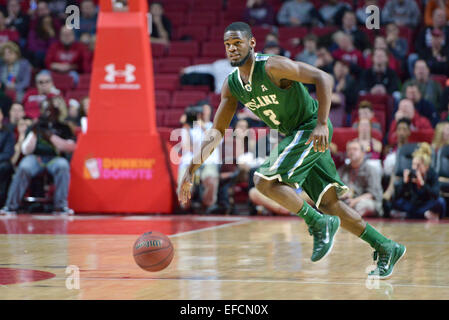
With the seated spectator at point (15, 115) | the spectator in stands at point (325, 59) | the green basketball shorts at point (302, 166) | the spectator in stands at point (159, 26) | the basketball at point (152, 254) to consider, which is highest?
the spectator in stands at point (159, 26)

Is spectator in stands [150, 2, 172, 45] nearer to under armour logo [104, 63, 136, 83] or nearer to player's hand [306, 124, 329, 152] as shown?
under armour logo [104, 63, 136, 83]

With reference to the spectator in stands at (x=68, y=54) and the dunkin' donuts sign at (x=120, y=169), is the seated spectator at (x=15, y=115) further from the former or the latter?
the spectator in stands at (x=68, y=54)

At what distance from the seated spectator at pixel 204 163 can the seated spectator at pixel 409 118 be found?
8.20ft

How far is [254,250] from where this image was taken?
691 centimetres

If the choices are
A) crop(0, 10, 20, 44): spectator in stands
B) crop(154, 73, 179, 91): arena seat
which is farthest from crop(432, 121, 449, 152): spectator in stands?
crop(0, 10, 20, 44): spectator in stands

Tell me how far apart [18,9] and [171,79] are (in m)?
4.10

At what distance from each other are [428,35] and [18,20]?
791cm

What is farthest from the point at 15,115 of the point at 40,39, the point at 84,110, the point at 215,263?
the point at 215,263

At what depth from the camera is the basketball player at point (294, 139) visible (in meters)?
5.19

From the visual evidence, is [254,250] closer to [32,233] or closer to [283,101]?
[283,101]

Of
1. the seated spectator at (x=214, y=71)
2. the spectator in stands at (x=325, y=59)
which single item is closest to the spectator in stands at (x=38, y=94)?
the seated spectator at (x=214, y=71)

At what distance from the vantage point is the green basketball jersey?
5340 mm

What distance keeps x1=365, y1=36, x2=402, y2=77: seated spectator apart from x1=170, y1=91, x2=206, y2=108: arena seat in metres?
2.82
